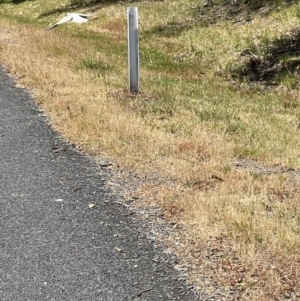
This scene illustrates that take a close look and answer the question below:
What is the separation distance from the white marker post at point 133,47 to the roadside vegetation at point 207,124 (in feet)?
0.72

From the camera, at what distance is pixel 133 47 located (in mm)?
8180

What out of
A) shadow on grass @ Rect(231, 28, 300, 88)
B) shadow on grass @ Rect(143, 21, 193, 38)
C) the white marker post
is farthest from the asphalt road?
shadow on grass @ Rect(143, 21, 193, 38)

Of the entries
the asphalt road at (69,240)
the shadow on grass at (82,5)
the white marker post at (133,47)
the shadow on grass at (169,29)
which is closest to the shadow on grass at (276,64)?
the white marker post at (133,47)

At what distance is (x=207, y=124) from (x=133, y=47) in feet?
6.09

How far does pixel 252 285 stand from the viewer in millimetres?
3439

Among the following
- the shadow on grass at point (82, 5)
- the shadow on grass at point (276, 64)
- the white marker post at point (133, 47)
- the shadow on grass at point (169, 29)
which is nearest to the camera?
the white marker post at point (133, 47)

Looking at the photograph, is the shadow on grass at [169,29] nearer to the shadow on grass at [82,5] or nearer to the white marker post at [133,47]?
the shadow on grass at [82,5]

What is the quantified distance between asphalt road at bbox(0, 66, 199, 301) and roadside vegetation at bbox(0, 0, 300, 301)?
255 millimetres

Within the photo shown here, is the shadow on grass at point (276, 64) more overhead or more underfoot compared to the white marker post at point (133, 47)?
more underfoot

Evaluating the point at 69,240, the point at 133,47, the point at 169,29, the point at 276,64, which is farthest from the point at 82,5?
the point at 69,240

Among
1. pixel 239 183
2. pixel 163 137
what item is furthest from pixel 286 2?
pixel 239 183

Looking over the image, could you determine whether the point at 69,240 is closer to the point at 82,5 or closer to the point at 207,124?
the point at 207,124

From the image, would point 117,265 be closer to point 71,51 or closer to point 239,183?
point 239,183

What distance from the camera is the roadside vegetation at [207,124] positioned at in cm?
385
